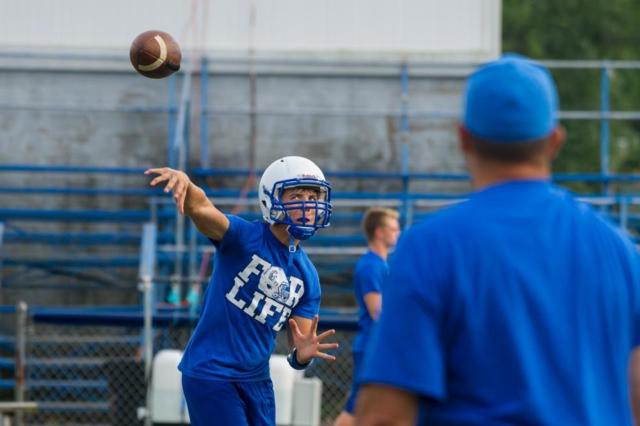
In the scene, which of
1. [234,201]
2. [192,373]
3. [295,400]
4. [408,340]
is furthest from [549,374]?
[234,201]

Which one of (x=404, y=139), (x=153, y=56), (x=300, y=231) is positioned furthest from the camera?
(x=404, y=139)

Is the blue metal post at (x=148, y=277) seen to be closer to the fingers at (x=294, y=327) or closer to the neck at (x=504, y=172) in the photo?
the fingers at (x=294, y=327)

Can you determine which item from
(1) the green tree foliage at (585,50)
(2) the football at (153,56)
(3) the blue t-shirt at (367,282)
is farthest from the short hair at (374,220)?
(1) the green tree foliage at (585,50)

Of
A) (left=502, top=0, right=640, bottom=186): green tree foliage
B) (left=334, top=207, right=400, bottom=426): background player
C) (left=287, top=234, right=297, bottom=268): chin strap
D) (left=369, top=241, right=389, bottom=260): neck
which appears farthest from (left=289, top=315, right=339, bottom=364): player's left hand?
(left=502, top=0, right=640, bottom=186): green tree foliage

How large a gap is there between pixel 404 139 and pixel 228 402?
370 inches

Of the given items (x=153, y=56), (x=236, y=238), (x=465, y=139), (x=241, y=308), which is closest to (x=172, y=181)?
(x=236, y=238)

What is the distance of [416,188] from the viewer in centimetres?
1595

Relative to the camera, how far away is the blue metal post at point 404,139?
48.7 feet

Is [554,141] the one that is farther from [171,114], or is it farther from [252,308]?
[171,114]

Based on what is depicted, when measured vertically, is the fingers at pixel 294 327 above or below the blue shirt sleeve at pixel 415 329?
below

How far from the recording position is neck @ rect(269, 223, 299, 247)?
22.3ft

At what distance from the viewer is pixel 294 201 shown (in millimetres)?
6781

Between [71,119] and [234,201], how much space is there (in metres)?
2.83

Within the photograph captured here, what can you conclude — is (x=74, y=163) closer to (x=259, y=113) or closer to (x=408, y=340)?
(x=259, y=113)
